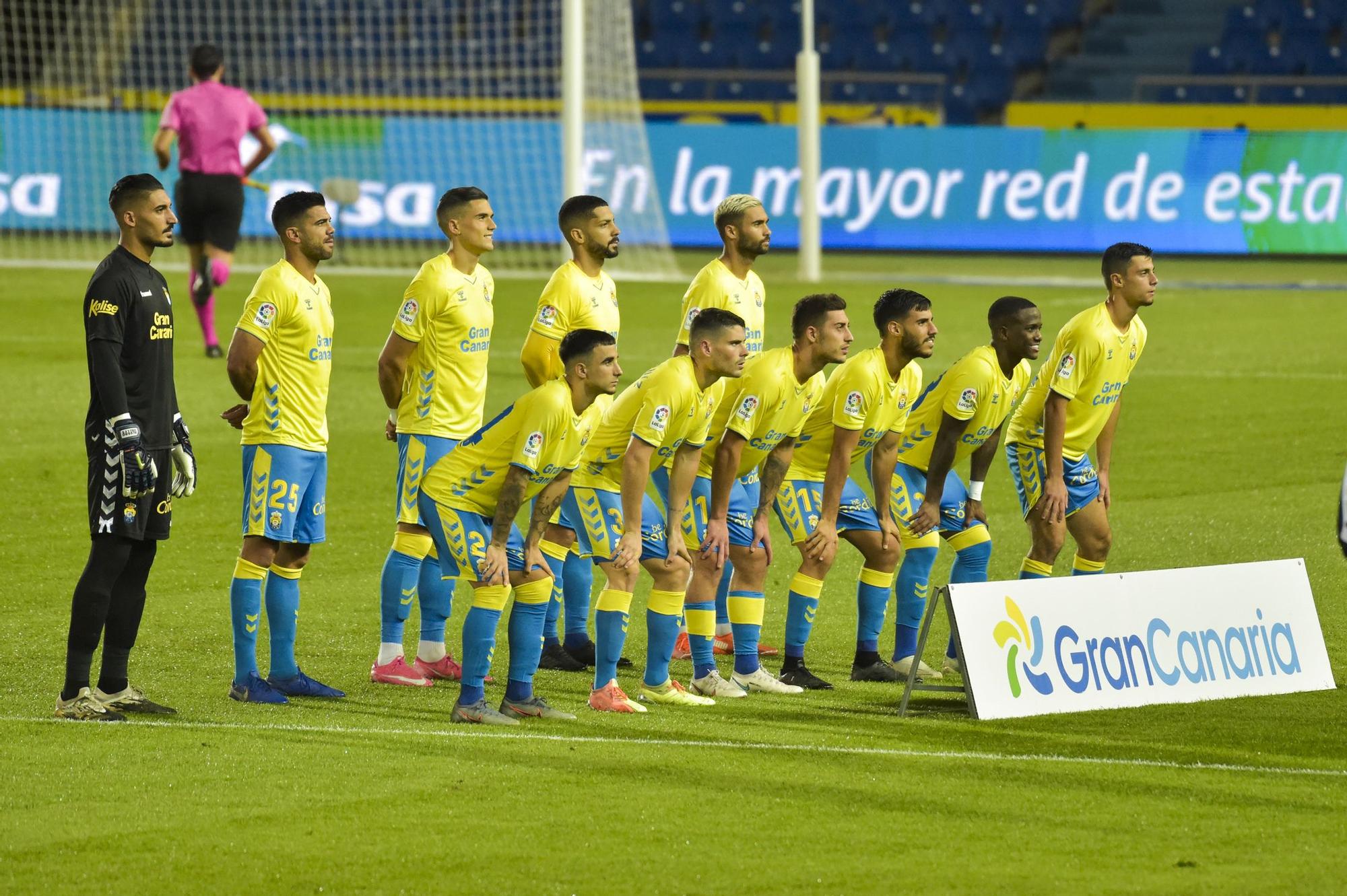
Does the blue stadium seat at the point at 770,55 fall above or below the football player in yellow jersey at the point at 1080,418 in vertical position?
above

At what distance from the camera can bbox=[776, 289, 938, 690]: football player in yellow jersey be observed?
7.48m

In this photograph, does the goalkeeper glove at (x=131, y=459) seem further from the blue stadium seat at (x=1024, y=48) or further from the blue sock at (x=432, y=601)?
the blue stadium seat at (x=1024, y=48)

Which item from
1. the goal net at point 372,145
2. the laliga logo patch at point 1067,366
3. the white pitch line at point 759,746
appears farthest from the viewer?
the goal net at point 372,145

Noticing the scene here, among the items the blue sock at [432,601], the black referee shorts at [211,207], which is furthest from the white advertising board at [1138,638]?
the black referee shorts at [211,207]

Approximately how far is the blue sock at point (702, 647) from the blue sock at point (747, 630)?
134 millimetres

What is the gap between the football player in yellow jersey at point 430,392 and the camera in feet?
25.1

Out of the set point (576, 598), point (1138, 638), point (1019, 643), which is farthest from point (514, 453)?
point (1138, 638)

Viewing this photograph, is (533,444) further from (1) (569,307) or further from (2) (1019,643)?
(2) (1019,643)

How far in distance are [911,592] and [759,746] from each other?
189 centimetres

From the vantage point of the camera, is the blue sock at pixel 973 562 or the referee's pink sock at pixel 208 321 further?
the referee's pink sock at pixel 208 321

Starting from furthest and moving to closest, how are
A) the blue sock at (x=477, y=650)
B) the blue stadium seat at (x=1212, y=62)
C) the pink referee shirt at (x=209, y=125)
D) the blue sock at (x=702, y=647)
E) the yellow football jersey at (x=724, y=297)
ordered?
1. the blue stadium seat at (x=1212, y=62)
2. the pink referee shirt at (x=209, y=125)
3. the yellow football jersey at (x=724, y=297)
4. the blue sock at (x=702, y=647)
5. the blue sock at (x=477, y=650)

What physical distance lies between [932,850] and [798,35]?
27128mm

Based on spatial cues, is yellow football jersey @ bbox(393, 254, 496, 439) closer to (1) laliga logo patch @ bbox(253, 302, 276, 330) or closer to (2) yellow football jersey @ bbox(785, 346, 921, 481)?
(1) laliga logo patch @ bbox(253, 302, 276, 330)

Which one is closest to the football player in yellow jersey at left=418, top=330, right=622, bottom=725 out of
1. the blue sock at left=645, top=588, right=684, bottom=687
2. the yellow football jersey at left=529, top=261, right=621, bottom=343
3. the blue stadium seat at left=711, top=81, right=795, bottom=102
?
the blue sock at left=645, top=588, right=684, bottom=687
